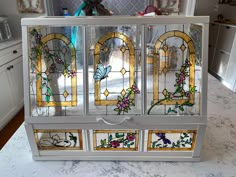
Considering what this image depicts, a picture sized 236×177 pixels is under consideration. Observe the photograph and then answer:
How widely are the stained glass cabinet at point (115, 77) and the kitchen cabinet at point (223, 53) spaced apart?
241 centimetres

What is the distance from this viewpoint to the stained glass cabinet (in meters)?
0.76

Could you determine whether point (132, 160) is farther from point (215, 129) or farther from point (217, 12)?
point (217, 12)

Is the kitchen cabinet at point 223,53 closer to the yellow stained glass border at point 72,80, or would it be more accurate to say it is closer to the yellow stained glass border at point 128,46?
the yellow stained glass border at point 128,46

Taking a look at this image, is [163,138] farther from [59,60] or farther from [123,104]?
[59,60]

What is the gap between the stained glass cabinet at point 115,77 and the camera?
29.9 inches

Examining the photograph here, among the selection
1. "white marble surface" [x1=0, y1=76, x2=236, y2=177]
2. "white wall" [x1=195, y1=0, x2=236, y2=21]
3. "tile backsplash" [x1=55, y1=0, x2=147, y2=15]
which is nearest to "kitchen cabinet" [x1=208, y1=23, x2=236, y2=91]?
"white wall" [x1=195, y1=0, x2=236, y2=21]

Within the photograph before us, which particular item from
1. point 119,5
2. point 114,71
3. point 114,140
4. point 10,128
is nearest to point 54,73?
point 114,71

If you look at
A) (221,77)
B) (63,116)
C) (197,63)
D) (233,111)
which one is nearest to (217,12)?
(221,77)

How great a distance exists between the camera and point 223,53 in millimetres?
3406

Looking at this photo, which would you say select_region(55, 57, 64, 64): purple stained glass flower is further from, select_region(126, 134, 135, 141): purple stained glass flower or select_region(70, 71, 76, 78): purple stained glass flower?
select_region(126, 134, 135, 141): purple stained glass flower

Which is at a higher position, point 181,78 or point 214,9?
point 214,9

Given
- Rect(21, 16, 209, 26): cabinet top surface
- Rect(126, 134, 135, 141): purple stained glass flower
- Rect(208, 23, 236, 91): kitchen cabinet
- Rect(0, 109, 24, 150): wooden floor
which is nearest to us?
Rect(21, 16, 209, 26): cabinet top surface

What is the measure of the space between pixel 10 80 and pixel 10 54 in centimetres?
29

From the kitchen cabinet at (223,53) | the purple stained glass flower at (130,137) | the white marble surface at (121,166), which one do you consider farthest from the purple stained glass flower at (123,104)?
the kitchen cabinet at (223,53)
